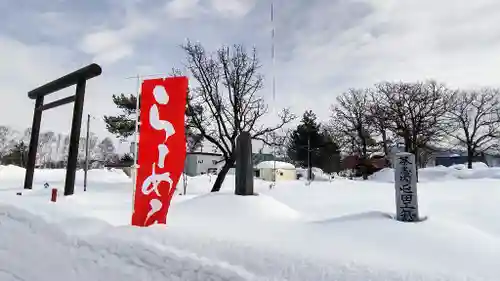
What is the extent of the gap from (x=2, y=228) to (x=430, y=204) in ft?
31.6

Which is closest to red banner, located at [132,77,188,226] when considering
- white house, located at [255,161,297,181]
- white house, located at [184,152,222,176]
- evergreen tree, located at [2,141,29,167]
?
white house, located at [255,161,297,181]

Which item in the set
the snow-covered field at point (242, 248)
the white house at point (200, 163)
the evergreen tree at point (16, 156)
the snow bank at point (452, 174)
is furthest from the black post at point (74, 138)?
the evergreen tree at point (16, 156)

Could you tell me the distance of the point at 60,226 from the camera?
5652 millimetres

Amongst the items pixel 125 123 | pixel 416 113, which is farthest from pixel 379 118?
pixel 125 123

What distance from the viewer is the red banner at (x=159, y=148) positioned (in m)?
5.52

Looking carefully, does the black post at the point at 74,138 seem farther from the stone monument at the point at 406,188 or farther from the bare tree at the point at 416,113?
the bare tree at the point at 416,113

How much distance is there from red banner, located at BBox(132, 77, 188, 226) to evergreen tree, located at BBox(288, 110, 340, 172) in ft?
112

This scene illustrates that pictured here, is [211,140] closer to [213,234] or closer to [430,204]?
[430,204]

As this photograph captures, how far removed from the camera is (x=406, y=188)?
217 inches

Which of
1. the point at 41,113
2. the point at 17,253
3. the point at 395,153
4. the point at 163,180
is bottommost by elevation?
the point at 17,253

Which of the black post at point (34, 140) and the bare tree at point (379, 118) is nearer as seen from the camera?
the black post at point (34, 140)

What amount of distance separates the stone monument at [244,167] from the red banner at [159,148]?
2.61 m

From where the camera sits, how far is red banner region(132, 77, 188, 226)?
18.1 feet

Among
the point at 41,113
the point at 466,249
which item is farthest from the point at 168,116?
the point at 41,113
